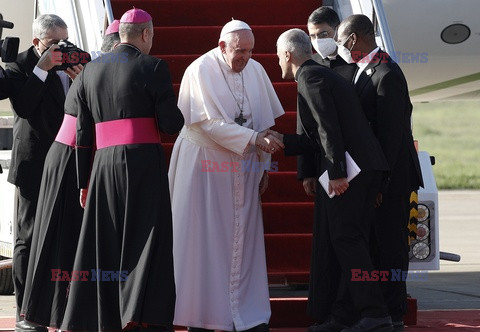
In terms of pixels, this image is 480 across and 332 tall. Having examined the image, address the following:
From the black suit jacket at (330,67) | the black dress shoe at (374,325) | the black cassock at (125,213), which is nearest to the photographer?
the black cassock at (125,213)

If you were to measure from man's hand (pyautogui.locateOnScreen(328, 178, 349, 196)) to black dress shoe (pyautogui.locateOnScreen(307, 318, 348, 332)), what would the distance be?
0.71 m

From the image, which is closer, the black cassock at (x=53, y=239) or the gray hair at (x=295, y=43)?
the black cassock at (x=53, y=239)

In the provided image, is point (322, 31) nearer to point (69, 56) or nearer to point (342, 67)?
point (342, 67)

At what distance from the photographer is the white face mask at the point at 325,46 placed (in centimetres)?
614

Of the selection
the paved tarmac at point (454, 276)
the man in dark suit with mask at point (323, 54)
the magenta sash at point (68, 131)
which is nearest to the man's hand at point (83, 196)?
the magenta sash at point (68, 131)

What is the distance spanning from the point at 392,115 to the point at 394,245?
0.74 meters

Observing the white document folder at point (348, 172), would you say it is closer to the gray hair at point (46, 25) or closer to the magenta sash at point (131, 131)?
the magenta sash at point (131, 131)

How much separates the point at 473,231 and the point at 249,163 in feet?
30.0

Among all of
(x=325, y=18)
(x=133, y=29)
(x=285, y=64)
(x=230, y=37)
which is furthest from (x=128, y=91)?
(x=325, y=18)

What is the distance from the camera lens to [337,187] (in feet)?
18.3

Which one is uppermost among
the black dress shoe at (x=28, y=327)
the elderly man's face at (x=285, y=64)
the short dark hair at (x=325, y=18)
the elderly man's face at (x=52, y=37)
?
the short dark hair at (x=325, y=18)

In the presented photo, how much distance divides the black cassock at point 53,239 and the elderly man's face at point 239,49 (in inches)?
38.5

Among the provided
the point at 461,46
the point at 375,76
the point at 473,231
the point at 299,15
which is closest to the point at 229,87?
the point at 375,76

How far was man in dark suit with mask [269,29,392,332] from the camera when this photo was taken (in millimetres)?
5555
